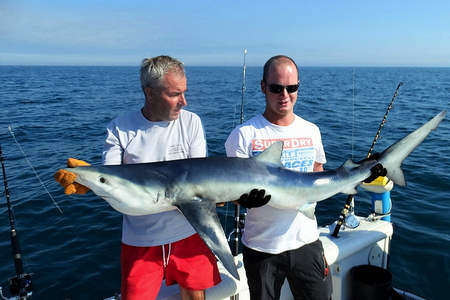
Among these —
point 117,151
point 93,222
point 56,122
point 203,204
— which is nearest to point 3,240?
point 93,222

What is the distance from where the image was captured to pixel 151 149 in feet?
9.86

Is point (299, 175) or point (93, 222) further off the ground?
point (299, 175)

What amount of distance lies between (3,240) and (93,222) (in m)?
1.82

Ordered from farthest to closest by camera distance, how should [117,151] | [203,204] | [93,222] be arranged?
[93,222], [117,151], [203,204]

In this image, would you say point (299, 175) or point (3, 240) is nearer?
point (299, 175)

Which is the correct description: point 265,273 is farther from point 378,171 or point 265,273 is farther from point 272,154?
point 378,171

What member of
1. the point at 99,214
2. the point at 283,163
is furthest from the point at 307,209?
the point at 99,214

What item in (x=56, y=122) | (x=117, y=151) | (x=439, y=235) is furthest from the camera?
(x=56, y=122)

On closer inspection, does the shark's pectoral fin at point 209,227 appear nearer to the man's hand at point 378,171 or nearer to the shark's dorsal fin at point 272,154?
the shark's dorsal fin at point 272,154

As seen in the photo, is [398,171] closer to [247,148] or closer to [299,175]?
[299,175]

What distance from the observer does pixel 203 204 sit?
2586 millimetres

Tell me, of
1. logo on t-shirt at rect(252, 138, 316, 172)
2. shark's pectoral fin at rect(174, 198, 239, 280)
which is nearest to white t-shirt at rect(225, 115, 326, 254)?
logo on t-shirt at rect(252, 138, 316, 172)

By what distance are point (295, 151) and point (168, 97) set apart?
1323 mm

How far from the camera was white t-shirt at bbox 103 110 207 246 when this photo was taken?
2.93 meters
